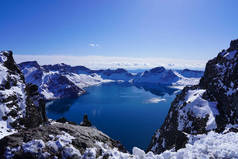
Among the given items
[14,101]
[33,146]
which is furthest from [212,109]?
[14,101]

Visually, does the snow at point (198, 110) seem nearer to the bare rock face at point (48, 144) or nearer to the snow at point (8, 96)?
the bare rock face at point (48, 144)

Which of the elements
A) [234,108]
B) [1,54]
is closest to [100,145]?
[234,108]

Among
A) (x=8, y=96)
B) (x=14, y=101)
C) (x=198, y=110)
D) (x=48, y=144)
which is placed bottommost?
(x=198, y=110)

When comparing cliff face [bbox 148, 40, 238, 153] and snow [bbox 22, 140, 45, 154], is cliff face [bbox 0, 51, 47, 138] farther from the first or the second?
cliff face [bbox 148, 40, 238, 153]

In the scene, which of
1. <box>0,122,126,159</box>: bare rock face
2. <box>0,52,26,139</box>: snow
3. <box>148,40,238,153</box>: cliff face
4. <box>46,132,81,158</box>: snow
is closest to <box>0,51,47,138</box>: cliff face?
<box>0,52,26,139</box>: snow

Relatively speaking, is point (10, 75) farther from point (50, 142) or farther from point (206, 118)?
point (206, 118)

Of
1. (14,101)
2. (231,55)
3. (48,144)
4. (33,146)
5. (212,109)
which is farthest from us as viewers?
(231,55)

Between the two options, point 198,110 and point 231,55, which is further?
point 231,55

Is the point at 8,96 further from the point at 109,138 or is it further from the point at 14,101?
the point at 109,138
